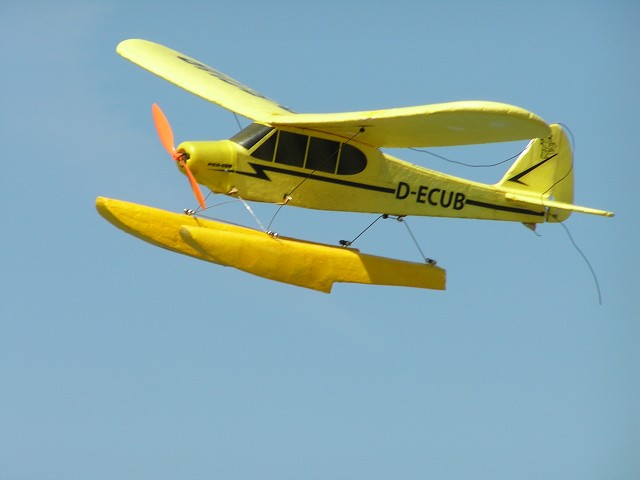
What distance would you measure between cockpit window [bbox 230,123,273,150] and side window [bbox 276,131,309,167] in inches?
12.4

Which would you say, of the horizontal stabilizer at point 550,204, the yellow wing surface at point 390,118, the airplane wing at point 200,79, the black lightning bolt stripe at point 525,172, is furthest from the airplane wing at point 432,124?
the black lightning bolt stripe at point 525,172

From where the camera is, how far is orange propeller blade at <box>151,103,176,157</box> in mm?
25547

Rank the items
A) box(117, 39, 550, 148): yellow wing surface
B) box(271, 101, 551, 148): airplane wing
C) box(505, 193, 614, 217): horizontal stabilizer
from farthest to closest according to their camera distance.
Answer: box(505, 193, 614, 217): horizontal stabilizer, box(117, 39, 550, 148): yellow wing surface, box(271, 101, 551, 148): airplane wing

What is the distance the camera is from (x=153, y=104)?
26.5 metres

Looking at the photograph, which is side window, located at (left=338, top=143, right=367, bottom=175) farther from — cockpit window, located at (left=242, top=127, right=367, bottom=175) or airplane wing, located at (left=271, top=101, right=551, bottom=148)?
airplane wing, located at (left=271, top=101, right=551, bottom=148)

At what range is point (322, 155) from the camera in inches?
1019

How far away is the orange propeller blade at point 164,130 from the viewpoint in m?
25.5

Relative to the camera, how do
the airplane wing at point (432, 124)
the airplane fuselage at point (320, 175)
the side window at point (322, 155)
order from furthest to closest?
the side window at point (322, 155), the airplane fuselage at point (320, 175), the airplane wing at point (432, 124)

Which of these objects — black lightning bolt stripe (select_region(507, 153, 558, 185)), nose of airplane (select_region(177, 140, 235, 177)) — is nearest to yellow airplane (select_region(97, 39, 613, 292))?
nose of airplane (select_region(177, 140, 235, 177))

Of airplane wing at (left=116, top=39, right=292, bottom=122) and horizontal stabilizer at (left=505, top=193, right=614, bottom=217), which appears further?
horizontal stabilizer at (left=505, top=193, right=614, bottom=217)

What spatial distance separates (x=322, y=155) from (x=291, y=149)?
25.0 inches

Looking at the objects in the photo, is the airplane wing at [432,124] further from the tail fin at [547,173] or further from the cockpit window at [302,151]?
the tail fin at [547,173]

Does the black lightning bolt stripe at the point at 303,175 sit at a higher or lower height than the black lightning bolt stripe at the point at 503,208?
Answer: lower

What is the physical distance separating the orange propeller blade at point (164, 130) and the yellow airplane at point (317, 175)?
0.02 metres
